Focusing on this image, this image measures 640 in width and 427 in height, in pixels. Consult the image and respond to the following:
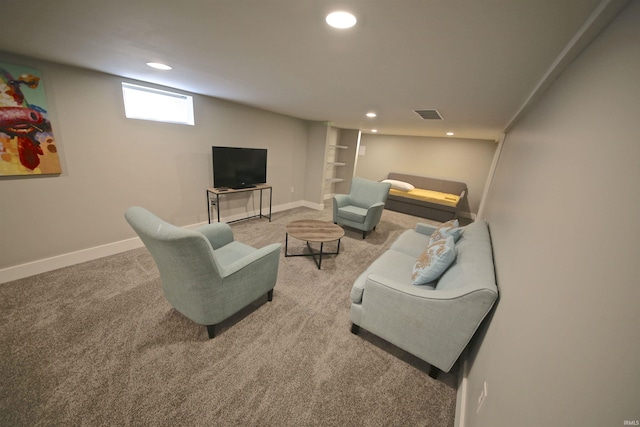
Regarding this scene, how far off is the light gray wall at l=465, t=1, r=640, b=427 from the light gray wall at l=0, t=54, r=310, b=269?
382 cm

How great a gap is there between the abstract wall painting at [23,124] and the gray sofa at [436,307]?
128 inches

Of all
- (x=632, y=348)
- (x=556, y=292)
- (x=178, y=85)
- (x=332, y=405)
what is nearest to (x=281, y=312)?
(x=332, y=405)

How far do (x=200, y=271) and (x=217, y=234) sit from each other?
2.85ft

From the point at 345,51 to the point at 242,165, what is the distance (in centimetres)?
288

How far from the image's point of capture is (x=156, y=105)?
Answer: 9.66 ft

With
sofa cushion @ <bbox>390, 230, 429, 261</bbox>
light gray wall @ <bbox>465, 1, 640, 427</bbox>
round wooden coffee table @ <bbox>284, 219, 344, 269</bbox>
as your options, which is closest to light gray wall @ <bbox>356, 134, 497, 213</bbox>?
sofa cushion @ <bbox>390, 230, 429, 261</bbox>

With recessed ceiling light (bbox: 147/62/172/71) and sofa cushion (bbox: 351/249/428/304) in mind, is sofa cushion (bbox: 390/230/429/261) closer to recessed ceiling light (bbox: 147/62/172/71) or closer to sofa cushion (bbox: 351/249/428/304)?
sofa cushion (bbox: 351/249/428/304)

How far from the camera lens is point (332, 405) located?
1.34 metres

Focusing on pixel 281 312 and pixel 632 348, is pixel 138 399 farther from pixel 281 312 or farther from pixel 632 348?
pixel 632 348

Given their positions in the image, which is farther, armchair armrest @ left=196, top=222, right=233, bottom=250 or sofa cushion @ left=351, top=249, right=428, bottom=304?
armchair armrest @ left=196, top=222, right=233, bottom=250

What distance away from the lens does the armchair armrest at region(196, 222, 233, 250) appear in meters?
2.17

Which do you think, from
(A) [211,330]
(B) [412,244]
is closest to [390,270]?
(B) [412,244]

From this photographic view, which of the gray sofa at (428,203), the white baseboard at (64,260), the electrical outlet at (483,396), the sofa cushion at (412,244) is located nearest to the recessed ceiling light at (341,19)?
the electrical outlet at (483,396)

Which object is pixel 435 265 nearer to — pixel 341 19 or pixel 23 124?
pixel 341 19
